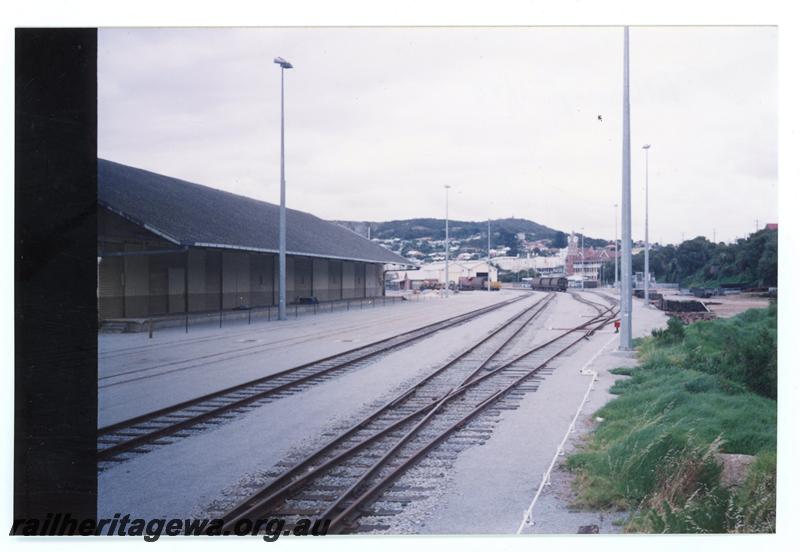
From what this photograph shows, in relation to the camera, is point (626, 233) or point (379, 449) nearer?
point (379, 449)

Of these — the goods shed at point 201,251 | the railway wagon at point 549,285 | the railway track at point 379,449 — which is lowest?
the railway track at point 379,449

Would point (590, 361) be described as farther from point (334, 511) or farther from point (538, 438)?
point (334, 511)

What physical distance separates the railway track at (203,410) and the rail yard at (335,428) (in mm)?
26

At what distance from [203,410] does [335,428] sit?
2.33 meters

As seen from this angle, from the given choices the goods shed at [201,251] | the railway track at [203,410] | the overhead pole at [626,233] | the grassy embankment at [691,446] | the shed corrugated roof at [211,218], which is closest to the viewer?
the grassy embankment at [691,446]

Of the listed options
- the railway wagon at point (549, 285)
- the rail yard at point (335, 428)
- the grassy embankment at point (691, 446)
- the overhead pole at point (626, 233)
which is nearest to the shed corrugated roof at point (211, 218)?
the rail yard at point (335, 428)

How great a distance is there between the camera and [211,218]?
1984cm

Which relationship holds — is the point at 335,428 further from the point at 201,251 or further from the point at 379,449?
the point at 201,251

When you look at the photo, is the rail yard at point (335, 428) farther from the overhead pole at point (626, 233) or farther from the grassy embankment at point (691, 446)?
the overhead pole at point (626, 233)

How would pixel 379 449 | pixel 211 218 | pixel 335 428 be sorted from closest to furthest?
pixel 379 449 < pixel 335 428 < pixel 211 218

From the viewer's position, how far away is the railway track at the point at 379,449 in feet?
20.2

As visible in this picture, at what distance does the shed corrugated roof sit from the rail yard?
3257 millimetres

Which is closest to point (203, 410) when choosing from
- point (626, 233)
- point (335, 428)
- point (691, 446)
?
point (335, 428)
